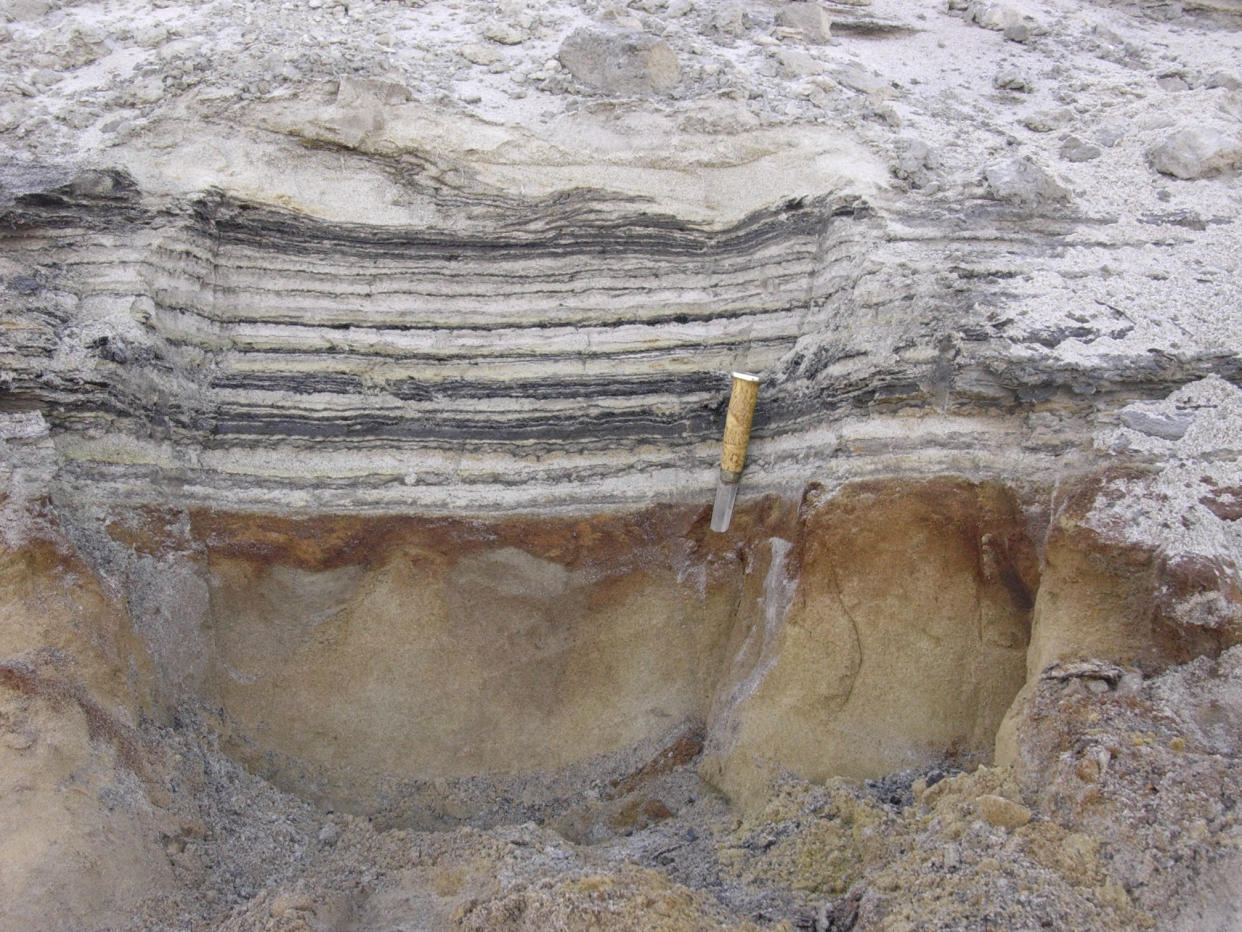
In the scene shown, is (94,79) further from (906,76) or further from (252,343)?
(906,76)

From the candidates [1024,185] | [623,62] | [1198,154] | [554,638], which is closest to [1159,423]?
[1024,185]

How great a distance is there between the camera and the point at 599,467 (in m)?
4.13

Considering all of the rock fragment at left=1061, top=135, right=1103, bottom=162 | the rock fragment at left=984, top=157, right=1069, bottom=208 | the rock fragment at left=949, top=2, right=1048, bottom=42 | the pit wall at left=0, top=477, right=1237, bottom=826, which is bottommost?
the pit wall at left=0, top=477, right=1237, bottom=826

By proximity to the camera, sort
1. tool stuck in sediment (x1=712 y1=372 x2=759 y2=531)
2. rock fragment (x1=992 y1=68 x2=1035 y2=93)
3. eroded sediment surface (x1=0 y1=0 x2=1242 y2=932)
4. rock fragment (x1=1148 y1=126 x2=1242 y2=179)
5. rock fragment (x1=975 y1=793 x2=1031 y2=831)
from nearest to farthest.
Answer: rock fragment (x1=975 y1=793 x2=1031 y2=831), eroded sediment surface (x1=0 y1=0 x2=1242 y2=932), tool stuck in sediment (x1=712 y1=372 x2=759 y2=531), rock fragment (x1=1148 y1=126 x2=1242 y2=179), rock fragment (x1=992 y1=68 x2=1035 y2=93)

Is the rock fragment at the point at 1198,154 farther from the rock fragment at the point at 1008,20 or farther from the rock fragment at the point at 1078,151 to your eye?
the rock fragment at the point at 1008,20

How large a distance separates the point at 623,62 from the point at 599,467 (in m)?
1.99

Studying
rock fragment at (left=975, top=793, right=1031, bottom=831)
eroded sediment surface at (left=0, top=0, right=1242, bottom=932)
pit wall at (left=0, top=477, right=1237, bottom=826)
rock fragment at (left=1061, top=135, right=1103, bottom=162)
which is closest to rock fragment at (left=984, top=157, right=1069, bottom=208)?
eroded sediment surface at (left=0, top=0, right=1242, bottom=932)

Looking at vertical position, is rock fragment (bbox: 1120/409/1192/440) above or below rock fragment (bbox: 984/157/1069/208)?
below

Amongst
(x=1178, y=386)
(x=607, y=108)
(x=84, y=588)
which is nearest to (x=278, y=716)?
(x=84, y=588)

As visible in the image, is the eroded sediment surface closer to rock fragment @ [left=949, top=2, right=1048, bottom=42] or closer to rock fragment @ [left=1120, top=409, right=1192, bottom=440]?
rock fragment @ [left=1120, top=409, right=1192, bottom=440]

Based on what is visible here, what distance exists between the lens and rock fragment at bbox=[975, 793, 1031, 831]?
8.90 feet

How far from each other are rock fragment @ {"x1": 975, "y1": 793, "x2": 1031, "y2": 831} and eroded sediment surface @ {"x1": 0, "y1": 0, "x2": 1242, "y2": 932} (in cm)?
2

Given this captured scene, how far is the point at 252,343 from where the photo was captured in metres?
4.19

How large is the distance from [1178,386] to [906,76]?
7.84ft
